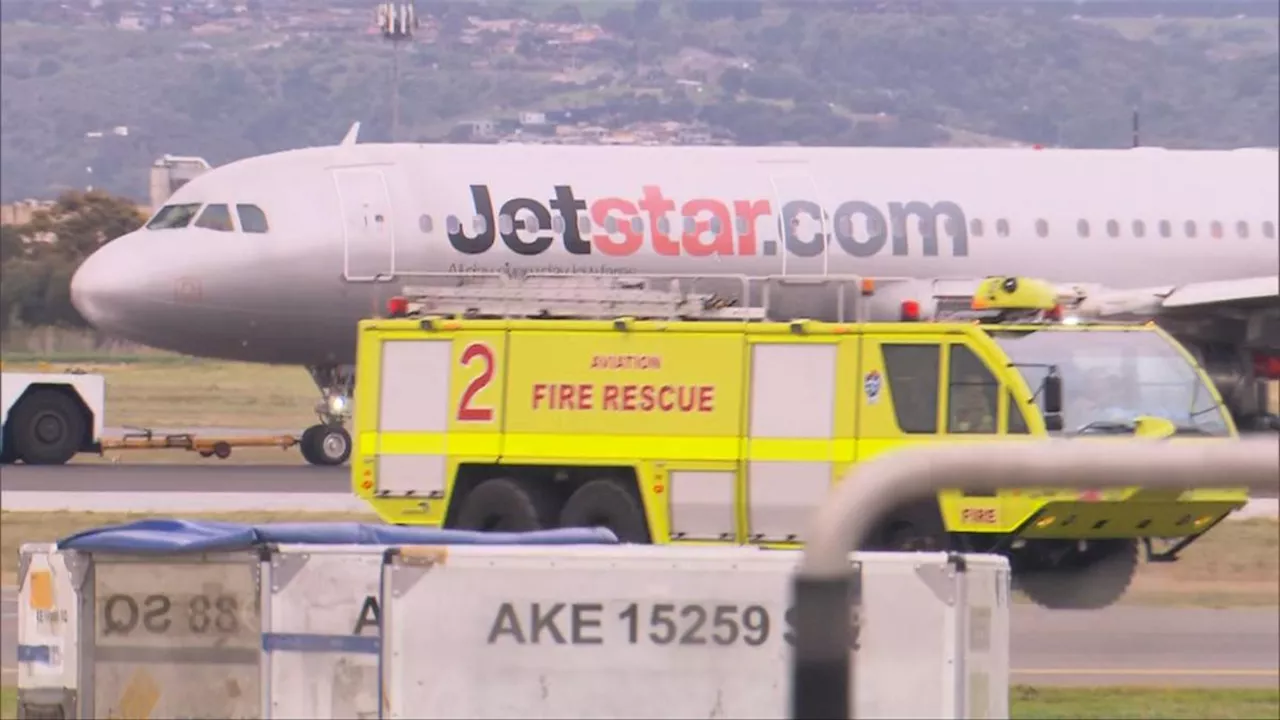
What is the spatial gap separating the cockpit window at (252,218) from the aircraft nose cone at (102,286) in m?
1.42

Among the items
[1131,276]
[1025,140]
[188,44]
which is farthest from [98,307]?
[1025,140]

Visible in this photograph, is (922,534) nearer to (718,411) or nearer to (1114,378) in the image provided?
(718,411)

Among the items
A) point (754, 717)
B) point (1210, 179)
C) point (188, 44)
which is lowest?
point (754, 717)

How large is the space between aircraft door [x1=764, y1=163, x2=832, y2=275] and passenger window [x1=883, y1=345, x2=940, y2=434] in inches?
525

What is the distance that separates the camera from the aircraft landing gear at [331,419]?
102ft

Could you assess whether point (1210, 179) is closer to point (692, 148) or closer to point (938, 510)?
point (692, 148)

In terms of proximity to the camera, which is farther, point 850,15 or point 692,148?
point 850,15

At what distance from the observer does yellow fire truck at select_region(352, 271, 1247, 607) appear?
16.5 m

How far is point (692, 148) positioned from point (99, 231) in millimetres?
30548

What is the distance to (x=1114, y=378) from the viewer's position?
1677 centimetres

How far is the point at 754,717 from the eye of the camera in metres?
9.18

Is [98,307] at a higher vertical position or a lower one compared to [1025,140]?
lower

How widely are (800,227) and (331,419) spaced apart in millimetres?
6224

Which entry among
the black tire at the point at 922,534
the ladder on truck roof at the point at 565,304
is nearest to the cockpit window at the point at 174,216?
the ladder on truck roof at the point at 565,304
